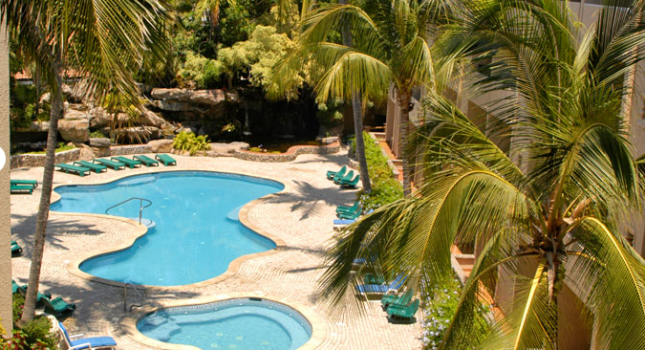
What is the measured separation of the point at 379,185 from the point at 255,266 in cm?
536

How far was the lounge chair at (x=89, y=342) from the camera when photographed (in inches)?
480

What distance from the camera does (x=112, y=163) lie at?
28156mm

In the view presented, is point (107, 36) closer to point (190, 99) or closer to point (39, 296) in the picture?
point (39, 296)

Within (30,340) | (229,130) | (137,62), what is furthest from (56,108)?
(229,130)

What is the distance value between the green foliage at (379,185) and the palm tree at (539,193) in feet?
39.1

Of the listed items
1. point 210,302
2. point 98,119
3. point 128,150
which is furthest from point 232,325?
point 98,119

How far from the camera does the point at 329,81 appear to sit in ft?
41.8

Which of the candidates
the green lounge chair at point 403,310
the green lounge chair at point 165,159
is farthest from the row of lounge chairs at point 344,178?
the green lounge chair at point 403,310

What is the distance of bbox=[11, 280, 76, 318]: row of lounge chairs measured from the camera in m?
14.0

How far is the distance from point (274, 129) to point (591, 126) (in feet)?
106

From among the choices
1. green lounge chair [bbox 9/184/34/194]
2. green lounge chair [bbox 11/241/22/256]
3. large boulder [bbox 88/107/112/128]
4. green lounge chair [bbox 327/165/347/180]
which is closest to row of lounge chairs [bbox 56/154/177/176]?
large boulder [bbox 88/107/112/128]

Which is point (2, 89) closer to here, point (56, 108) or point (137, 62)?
point (56, 108)

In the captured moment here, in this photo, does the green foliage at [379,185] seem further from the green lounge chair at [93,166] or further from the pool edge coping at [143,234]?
the green lounge chair at [93,166]

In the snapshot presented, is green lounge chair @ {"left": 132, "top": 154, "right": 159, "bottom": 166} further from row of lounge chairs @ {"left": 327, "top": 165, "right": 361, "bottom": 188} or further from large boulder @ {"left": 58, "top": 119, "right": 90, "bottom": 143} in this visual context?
row of lounge chairs @ {"left": 327, "top": 165, "right": 361, "bottom": 188}
